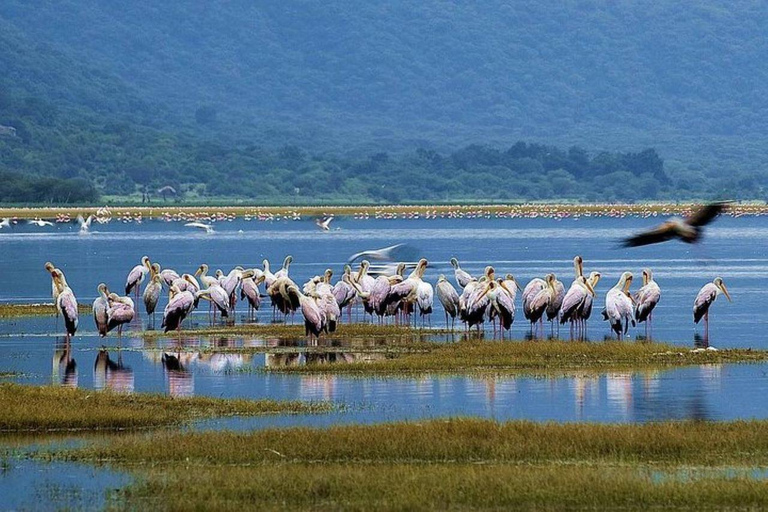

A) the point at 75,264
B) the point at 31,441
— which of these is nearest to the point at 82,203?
the point at 75,264

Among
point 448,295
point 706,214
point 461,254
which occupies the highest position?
point 706,214

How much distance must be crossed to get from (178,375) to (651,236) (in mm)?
10053

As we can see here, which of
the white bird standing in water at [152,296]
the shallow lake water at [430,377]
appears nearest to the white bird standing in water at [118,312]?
the shallow lake water at [430,377]

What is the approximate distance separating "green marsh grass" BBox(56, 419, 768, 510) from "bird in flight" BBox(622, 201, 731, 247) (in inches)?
88.9

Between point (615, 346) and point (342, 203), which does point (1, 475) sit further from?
point (342, 203)

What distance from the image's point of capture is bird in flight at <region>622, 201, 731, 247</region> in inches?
695

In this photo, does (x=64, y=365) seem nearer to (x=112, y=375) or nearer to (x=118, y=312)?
(x=112, y=375)

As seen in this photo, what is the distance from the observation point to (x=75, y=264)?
6169 cm

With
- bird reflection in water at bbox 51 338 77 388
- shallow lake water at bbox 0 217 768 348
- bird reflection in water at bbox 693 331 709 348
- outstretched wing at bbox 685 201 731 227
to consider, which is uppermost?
outstretched wing at bbox 685 201 731 227

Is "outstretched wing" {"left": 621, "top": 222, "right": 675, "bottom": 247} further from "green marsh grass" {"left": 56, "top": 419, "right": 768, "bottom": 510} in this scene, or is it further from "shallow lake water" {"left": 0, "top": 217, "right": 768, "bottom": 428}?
"shallow lake water" {"left": 0, "top": 217, "right": 768, "bottom": 428}

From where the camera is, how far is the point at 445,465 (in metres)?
18.4

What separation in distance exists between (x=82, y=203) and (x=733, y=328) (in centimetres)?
14490

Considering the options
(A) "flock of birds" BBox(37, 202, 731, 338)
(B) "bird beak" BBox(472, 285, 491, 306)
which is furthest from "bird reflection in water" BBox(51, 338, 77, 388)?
(B) "bird beak" BBox(472, 285, 491, 306)

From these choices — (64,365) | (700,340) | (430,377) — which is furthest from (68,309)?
(700,340)
